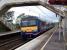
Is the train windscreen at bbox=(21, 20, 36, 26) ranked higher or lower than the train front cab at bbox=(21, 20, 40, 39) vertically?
higher

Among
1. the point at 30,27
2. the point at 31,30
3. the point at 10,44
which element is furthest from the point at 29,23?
the point at 10,44

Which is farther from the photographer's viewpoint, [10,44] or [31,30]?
[31,30]

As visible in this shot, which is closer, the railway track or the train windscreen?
the railway track

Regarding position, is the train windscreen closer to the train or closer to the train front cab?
the train

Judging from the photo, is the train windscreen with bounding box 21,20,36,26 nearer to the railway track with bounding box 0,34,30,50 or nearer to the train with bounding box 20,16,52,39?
the train with bounding box 20,16,52,39

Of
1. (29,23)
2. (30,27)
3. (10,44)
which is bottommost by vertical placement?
(10,44)

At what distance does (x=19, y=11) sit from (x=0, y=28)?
1269cm

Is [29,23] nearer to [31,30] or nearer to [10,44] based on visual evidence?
[31,30]

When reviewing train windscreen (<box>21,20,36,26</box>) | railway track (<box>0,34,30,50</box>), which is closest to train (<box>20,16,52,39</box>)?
train windscreen (<box>21,20,36,26</box>)

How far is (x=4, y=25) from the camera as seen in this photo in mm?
42562

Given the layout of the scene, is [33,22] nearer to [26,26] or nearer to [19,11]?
[26,26]

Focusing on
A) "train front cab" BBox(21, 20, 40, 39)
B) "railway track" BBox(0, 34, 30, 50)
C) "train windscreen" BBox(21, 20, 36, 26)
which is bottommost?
"railway track" BBox(0, 34, 30, 50)

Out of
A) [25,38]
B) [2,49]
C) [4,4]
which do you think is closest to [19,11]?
[4,4]

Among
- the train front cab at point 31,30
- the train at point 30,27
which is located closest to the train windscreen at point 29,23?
the train at point 30,27
